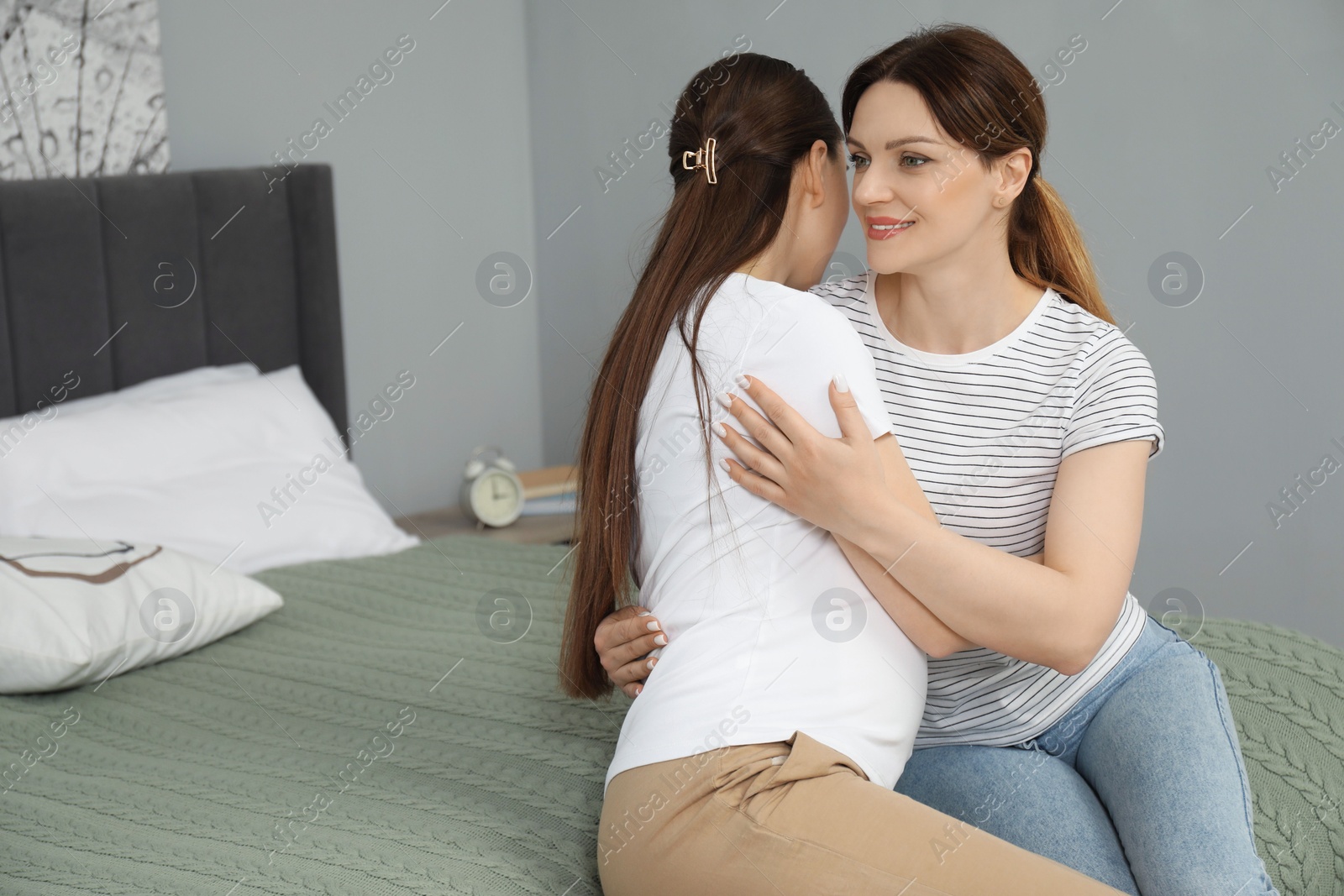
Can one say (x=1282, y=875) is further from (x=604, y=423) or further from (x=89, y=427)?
(x=89, y=427)

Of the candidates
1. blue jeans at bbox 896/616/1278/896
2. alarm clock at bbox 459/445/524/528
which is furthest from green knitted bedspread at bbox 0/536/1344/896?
alarm clock at bbox 459/445/524/528

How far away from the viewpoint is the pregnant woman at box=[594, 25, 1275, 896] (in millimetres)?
1158

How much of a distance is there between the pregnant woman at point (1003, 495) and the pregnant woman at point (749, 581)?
0.03 m

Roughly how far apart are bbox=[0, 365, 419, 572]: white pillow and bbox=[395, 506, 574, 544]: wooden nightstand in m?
0.32

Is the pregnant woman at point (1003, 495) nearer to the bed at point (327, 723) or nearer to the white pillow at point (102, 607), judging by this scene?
the bed at point (327, 723)

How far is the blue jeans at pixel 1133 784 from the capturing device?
1.18 m

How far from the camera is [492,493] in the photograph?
3.05 metres

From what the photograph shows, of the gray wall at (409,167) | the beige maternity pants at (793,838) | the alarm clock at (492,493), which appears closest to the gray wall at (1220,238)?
the gray wall at (409,167)

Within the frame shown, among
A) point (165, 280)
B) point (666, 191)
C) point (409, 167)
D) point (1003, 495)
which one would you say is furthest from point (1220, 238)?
point (165, 280)

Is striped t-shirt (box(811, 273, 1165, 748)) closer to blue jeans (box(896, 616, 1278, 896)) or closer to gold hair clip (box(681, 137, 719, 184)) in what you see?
blue jeans (box(896, 616, 1278, 896))

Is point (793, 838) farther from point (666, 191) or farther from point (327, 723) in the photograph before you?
point (666, 191)

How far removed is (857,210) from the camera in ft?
4.64

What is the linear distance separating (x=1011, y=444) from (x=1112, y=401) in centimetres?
12

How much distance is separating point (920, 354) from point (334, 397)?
1983 mm
